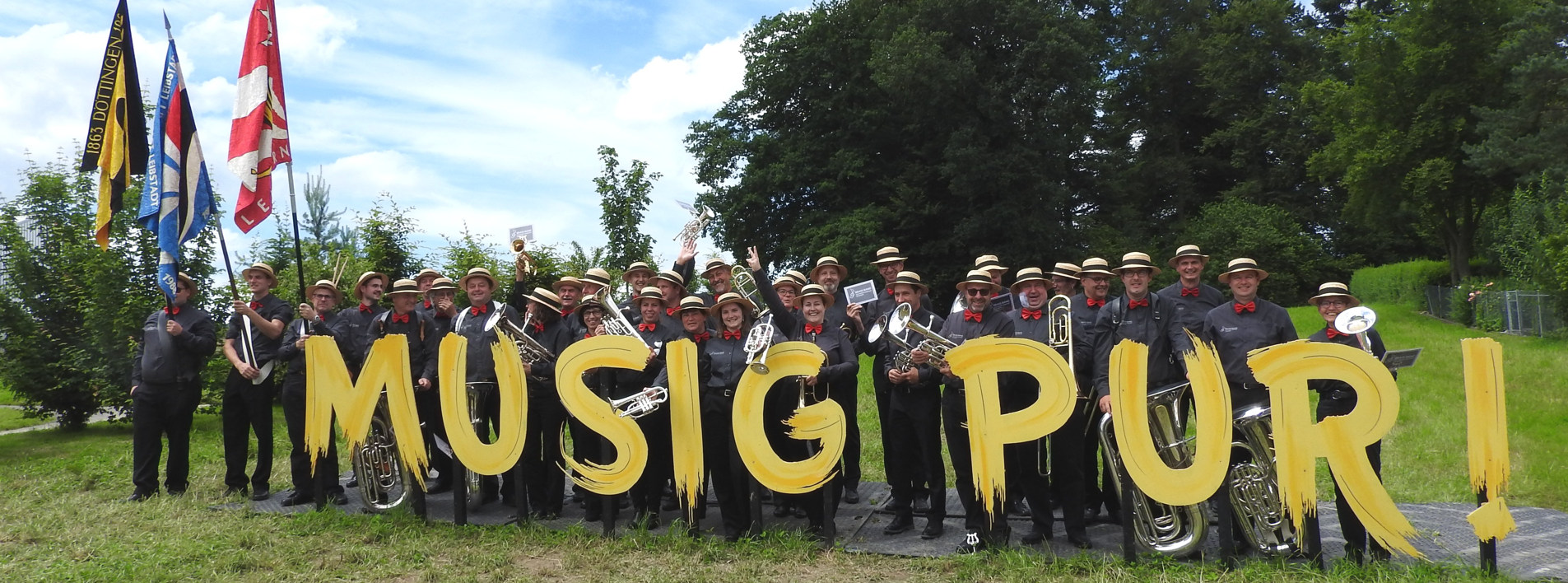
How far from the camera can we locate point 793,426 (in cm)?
683

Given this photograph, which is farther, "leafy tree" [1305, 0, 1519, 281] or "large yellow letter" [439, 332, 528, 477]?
"leafy tree" [1305, 0, 1519, 281]

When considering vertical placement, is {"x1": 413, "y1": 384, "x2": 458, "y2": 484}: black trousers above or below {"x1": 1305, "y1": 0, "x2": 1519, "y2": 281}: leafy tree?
below

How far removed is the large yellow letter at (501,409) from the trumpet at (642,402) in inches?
30.2

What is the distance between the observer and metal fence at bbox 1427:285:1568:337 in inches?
811

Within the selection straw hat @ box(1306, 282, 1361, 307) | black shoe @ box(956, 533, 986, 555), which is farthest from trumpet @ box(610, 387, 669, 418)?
straw hat @ box(1306, 282, 1361, 307)

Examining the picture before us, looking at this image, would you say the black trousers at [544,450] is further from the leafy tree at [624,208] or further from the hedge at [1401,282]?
the hedge at [1401,282]

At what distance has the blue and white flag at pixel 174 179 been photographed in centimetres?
856

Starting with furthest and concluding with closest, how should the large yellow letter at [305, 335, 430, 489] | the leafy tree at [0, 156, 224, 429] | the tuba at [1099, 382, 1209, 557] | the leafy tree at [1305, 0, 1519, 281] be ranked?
1. the leafy tree at [1305, 0, 1519, 281]
2. the leafy tree at [0, 156, 224, 429]
3. the large yellow letter at [305, 335, 430, 489]
4. the tuba at [1099, 382, 1209, 557]

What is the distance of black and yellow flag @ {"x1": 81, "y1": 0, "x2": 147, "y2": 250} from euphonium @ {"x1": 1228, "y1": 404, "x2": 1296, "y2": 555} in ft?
32.1

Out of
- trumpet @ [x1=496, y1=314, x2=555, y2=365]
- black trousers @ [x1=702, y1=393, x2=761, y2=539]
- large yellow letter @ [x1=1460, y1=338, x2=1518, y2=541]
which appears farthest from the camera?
trumpet @ [x1=496, y1=314, x2=555, y2=365]

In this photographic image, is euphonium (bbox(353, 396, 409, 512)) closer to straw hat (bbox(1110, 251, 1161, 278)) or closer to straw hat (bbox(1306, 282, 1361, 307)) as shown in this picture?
straw hat (bbox(1110, 251, 1161, 278))

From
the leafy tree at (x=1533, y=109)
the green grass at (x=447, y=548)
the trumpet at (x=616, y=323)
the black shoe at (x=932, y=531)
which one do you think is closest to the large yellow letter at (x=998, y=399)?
the green grass at (x=447, y=548)

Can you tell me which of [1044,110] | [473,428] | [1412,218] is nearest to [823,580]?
[473,428]

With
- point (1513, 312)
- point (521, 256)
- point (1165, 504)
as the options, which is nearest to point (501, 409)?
point (521, 256)
